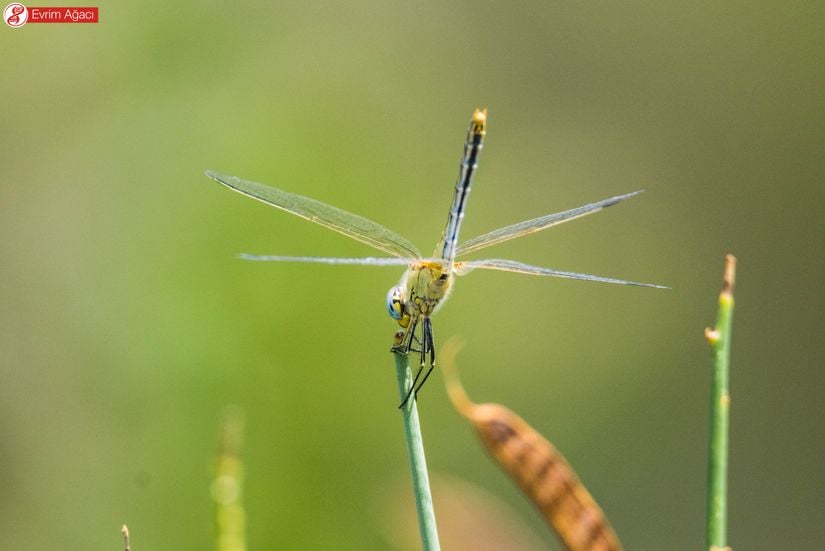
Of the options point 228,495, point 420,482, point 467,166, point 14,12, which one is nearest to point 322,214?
point 467,166

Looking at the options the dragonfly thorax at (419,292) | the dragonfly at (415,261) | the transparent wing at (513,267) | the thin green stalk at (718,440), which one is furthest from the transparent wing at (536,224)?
the thin green stalk at (718,440)

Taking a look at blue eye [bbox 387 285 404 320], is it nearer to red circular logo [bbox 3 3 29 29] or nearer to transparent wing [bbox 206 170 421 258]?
transparent wing [bbox 206 170 421 258]

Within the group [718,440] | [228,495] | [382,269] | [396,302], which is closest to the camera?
[718,440]

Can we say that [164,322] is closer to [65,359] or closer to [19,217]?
[65,359]

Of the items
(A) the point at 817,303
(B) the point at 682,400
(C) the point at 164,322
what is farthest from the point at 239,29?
(A) the point at 817,303

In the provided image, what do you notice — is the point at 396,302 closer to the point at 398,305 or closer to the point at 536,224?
the point at 398,305

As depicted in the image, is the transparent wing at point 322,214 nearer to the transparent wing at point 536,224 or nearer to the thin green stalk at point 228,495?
the transparent wing at point 536,224
